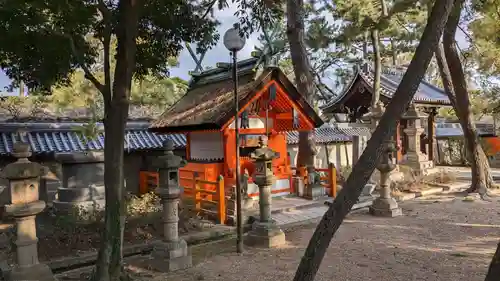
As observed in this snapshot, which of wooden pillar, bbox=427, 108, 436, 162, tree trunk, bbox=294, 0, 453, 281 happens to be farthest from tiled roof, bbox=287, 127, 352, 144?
tree trunk, bbox=294, 0, 453, 281

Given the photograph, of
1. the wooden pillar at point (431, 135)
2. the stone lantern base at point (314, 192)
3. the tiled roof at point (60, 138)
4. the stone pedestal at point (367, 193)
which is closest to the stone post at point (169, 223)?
the tiled roof at point (60, 138)

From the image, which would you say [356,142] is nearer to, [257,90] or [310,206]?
[310,206]

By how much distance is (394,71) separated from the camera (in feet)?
73.1

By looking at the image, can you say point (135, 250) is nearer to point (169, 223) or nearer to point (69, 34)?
point (169, 223)

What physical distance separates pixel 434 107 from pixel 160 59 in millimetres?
16961

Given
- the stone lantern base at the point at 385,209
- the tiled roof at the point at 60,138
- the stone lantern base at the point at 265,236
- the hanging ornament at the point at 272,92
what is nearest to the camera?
the stone lantern base at the point at 265,236

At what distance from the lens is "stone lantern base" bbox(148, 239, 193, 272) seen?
656 centimetres

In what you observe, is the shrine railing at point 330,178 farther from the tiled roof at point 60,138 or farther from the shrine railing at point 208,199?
the tiled roof at point 60,138

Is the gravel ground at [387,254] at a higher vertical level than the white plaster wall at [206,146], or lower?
lower

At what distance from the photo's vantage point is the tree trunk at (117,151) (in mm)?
5195

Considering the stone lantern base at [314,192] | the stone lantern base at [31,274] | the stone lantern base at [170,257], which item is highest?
the stone lantern base at [314,192]

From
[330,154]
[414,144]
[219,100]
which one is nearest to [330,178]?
[219,100]

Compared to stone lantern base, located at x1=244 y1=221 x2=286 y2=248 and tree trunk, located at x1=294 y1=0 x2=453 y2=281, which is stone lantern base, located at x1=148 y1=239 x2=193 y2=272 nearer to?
stone lantern base, located at x1=244 y1=221 x2=286 y2=248

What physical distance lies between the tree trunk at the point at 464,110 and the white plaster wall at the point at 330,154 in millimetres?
6828
